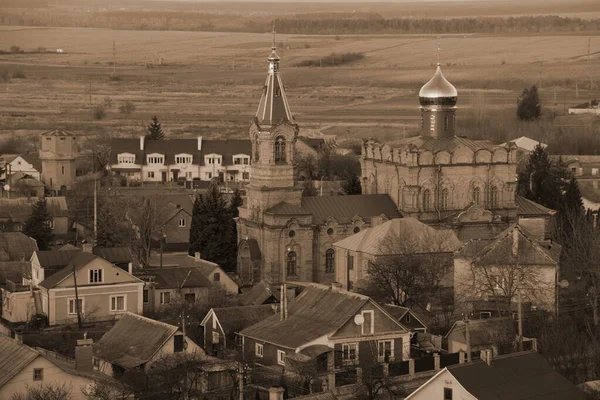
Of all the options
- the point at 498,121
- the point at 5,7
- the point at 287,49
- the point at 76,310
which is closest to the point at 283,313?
the point at 76,310

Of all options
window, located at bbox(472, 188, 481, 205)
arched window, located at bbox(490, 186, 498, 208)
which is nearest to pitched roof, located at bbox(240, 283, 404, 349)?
window, located at bbox(472, 188, 481, 205)

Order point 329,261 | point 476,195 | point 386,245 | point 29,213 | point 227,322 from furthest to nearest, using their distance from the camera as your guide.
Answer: point 29,213, point 476,195, point 329,261, point 386,245, point 227,322

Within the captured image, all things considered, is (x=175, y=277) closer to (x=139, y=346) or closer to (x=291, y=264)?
(x=291, y=264)

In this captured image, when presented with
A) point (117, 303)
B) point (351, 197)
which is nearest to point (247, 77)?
point (351, 197)

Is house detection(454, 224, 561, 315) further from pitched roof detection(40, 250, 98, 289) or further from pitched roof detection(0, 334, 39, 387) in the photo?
pitched roof detection(0, 334, 39, 387)

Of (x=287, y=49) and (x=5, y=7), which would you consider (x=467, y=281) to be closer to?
(x=287, y=49)

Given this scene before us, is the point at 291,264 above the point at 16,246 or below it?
below
